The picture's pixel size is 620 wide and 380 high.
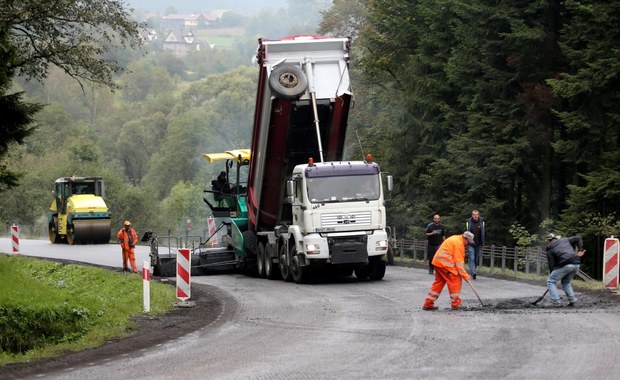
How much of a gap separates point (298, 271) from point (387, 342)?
1216 centimetres

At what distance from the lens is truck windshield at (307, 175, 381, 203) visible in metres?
27.2

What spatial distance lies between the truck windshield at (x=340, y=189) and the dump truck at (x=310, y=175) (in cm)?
2

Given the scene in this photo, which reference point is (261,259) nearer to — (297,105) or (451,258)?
(297,105)

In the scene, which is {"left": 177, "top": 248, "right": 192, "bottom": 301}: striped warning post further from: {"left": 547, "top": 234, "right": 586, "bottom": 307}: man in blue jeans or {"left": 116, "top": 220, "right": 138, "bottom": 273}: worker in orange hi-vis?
{"left": 116, "top": 220, "right": 138, "bottom": 273}: worker in orange hi-vis

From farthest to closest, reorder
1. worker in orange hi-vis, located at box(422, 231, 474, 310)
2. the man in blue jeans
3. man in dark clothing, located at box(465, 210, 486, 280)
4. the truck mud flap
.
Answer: man in dark clothing, located at box(465, 210, 486, 280)
the truck mud flap
the man in blue jeans
worker in orange hi-vis, located at box(422, 231, 474, 310)

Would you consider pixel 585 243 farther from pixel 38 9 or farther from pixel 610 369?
pixel 610 369

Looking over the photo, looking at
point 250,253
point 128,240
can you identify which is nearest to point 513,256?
point 250,253

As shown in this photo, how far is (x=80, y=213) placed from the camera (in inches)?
2041

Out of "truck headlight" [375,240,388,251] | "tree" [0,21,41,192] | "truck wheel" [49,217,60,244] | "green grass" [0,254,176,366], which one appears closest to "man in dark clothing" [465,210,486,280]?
"truck headlight" [375,240,388,251]

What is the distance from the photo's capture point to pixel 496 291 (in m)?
24.5

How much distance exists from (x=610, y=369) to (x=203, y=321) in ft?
28.0

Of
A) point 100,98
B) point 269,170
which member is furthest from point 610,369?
point 100,98

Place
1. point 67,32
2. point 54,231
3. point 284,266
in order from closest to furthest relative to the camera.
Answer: point 284,266, point 67,32, point 54,231

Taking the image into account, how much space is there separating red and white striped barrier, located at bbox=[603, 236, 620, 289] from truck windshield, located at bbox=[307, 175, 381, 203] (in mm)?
5642
